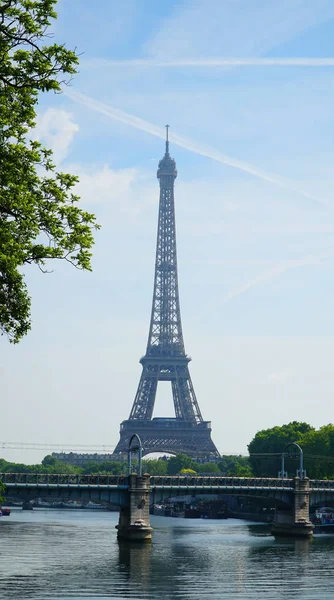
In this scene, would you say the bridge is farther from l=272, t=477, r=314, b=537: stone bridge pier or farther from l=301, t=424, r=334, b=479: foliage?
l=301, t=424, r=334, b=479: foliage

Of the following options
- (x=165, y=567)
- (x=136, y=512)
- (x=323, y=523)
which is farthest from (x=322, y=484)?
(x=165, y=567)

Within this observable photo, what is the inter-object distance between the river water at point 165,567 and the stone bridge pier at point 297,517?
2.34m

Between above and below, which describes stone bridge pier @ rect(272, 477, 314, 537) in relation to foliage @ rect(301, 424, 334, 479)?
below

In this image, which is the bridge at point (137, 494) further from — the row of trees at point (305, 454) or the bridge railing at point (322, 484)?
the row of trees at point (305, 454)

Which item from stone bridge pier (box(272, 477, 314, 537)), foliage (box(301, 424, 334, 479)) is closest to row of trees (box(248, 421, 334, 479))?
foliage (box(301, 424, 334, 479))

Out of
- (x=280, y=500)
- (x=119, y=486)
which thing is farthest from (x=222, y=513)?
(x=119, y=486)

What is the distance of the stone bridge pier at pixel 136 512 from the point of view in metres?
110

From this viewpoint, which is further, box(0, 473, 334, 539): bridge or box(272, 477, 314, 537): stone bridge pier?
box(272, 477, 314, 537): stone bridge pier

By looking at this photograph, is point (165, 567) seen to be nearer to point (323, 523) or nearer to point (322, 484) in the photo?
point (323, 523)

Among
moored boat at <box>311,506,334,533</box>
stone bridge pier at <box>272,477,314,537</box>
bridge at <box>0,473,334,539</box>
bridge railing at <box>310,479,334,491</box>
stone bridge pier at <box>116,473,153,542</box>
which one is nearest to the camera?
stone bridge pier at <box>116,473,153,542</box>

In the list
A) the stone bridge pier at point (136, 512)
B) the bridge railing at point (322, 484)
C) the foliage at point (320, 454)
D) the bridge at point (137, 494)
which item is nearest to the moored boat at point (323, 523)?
the bridge railing at point (322, 484)

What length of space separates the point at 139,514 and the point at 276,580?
40.2 m

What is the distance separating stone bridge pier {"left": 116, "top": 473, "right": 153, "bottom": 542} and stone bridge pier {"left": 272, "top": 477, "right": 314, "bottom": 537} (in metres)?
21.2

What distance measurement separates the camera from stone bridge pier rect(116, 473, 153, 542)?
110000 mm
